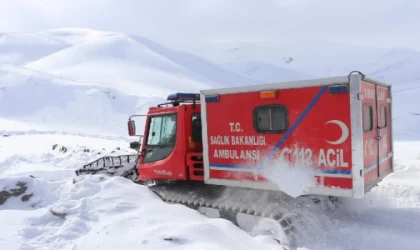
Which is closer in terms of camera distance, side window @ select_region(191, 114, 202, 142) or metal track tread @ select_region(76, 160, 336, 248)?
metal track tread @ select_region(76, 160, 336, 248)

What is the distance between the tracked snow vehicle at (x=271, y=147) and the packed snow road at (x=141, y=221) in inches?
20.8

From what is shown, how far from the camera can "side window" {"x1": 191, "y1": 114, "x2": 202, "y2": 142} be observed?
23.6ft

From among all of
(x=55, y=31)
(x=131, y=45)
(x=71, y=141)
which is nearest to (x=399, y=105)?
(x=71, y=141)

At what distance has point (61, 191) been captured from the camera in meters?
6.79

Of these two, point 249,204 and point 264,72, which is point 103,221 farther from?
point 264,72

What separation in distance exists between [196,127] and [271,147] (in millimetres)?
1766

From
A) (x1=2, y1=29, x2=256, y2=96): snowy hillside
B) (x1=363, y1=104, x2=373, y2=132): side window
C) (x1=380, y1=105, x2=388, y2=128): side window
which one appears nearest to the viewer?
(x1=363, y1=104, x2=373, y2=132): side window

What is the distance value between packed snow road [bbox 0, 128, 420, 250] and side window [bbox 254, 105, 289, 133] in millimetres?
1549

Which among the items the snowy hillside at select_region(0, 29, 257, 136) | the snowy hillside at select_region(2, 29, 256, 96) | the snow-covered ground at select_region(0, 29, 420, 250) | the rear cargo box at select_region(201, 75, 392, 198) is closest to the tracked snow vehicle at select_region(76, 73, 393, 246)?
the rear cargo box at select_region(201, 75, 392, 198)

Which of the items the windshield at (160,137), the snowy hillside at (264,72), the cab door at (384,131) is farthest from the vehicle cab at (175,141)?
the snowy hillside at (264,72)

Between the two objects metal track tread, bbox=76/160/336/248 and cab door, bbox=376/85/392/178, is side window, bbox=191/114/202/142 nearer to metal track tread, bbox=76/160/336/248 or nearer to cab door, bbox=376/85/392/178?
metal track tread, bbox=76/160/336/248

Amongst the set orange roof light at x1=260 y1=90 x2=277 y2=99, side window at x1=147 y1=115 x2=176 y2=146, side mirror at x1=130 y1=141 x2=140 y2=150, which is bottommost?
side mirror at x1=130 y1=141 x2=140 y2=150

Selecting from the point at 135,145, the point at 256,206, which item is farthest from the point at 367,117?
the point at 135,145

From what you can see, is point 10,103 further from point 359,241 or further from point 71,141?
point 359,241
